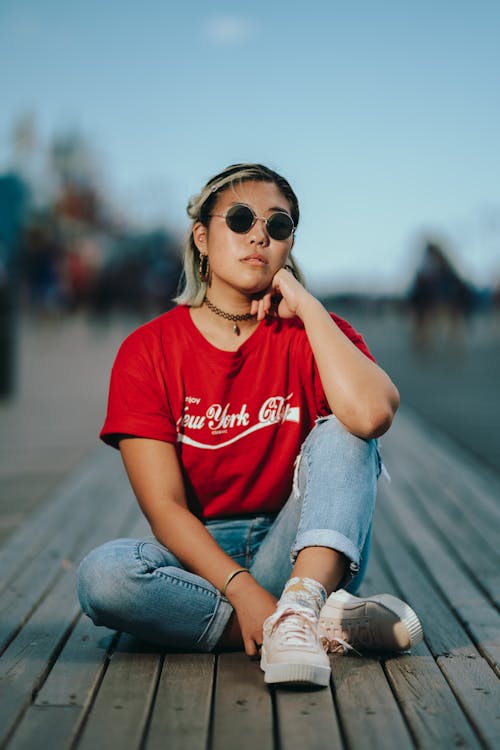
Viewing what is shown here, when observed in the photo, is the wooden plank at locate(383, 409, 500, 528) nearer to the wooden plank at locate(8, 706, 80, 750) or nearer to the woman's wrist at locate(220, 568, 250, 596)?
the woman's wrist at locate(220, 568, 250, 596)

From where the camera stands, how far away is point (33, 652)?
2863 mm

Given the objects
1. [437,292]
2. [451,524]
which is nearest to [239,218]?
[451,524]

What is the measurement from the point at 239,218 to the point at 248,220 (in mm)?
26

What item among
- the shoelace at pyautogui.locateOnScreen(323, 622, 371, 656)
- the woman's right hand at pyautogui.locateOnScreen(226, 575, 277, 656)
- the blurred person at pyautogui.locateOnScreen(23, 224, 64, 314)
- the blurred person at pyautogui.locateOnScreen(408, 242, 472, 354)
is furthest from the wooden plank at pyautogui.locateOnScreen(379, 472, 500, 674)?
the blurred person at pyautogui.locateOnScreen(23, 224, 64, 314)

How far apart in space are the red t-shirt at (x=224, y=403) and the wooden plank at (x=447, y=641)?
621 millimetres

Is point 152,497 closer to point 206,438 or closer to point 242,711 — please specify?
point 206,438

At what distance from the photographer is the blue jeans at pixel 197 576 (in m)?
2.69

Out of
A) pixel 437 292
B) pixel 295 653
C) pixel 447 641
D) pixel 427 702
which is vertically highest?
→ pixel 295 653

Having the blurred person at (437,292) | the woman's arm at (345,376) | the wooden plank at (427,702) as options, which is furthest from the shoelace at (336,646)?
the blurred person at (437,292)

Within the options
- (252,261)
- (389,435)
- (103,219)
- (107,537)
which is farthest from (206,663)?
(103,219)

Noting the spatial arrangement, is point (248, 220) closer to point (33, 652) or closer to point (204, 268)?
point (204, 268)

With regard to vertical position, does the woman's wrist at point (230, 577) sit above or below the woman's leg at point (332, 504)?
below

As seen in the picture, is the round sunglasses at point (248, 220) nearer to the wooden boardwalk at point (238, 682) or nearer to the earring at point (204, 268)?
the earring at point (204, 268)

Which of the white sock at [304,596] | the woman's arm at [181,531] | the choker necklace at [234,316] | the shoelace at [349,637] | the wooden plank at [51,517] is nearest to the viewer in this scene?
the white sock at [304,596]
